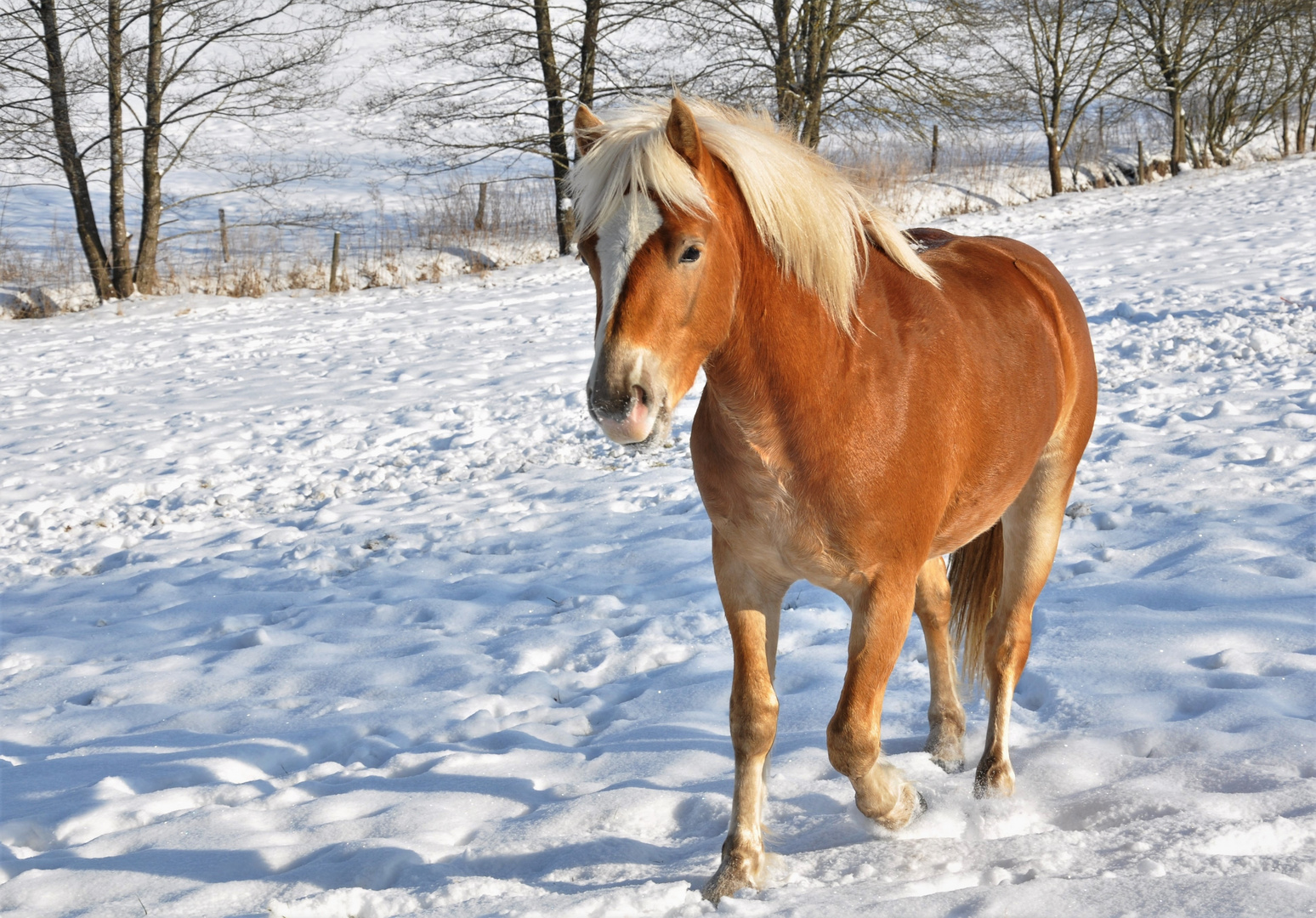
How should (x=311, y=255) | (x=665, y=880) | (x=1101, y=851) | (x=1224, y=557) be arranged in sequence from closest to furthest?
(x=1101, y=851), (x=665, y=880), (x=1224, y=557), (x=311, y=255)

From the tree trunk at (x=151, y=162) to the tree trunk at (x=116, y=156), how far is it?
0.84ft

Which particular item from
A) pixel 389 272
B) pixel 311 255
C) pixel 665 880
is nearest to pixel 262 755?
pixel 665 880

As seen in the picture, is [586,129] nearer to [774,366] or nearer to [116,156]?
[774,366]

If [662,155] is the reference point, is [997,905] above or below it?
below

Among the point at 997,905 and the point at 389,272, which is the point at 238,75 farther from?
the point at 997,905

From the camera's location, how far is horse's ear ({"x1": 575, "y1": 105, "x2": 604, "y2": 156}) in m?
2.11

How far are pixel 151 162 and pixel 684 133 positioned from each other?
17865mm

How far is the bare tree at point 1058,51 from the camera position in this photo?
74.5ft

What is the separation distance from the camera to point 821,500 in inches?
85.0

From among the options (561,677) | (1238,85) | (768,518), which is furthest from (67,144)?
(1238,85)

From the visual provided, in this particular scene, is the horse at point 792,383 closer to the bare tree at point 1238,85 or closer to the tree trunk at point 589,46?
the tree trunk at point 589,46

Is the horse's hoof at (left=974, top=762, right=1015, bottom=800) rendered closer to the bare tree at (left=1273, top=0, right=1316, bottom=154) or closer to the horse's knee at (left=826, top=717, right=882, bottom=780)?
the horse's knee at (left=826, top=717, right=882, bottom=780)

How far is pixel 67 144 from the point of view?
16000 millimetres

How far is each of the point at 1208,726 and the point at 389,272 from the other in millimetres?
16062
